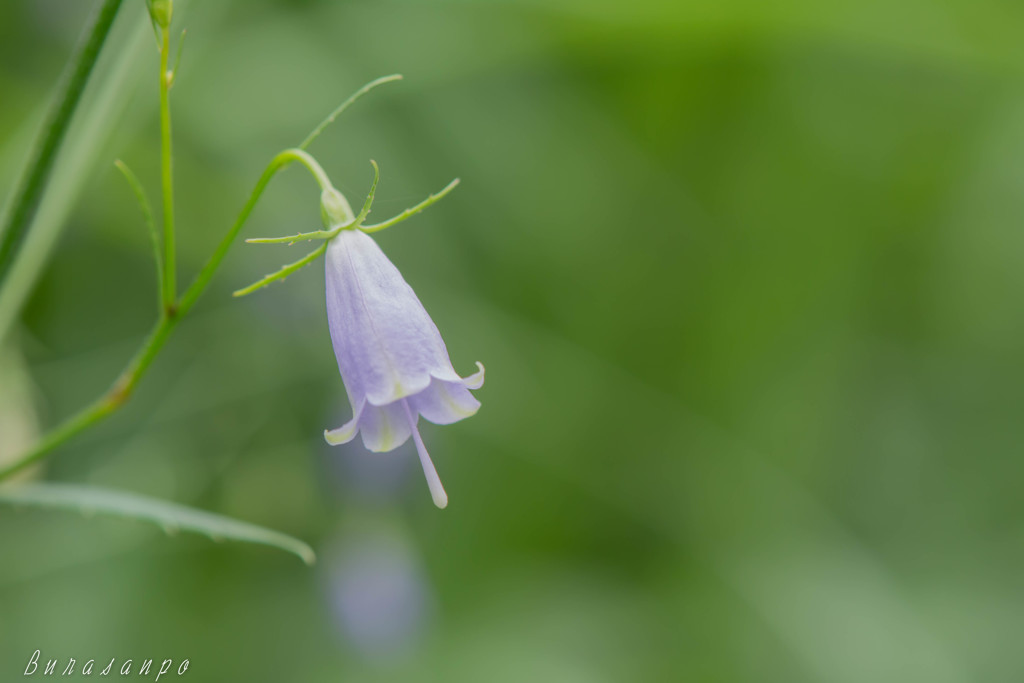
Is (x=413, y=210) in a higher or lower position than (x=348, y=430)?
higher

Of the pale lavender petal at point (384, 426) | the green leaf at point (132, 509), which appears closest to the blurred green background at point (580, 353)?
the green leaf at point (132, 509)

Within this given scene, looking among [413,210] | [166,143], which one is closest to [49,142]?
[166,143]

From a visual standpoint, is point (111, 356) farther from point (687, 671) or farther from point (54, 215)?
point (687, 671)

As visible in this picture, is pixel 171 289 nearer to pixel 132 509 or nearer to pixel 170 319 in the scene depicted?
pixel 170 319

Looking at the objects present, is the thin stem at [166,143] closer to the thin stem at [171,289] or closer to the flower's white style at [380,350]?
the thin stem at [171,289]

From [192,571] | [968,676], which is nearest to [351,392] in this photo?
[192,571]

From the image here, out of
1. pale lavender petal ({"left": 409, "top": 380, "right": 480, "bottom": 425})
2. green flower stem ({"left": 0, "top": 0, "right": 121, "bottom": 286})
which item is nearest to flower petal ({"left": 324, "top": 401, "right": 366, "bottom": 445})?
pale lavender petal ({"left": 409, "top": 380, "right": 480, "bottom": 425})

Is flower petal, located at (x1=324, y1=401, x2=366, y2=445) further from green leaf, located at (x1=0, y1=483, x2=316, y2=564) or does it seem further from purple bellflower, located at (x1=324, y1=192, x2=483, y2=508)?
green leaf, located at (x1=0, y1=483, x2=316, y2=564)
